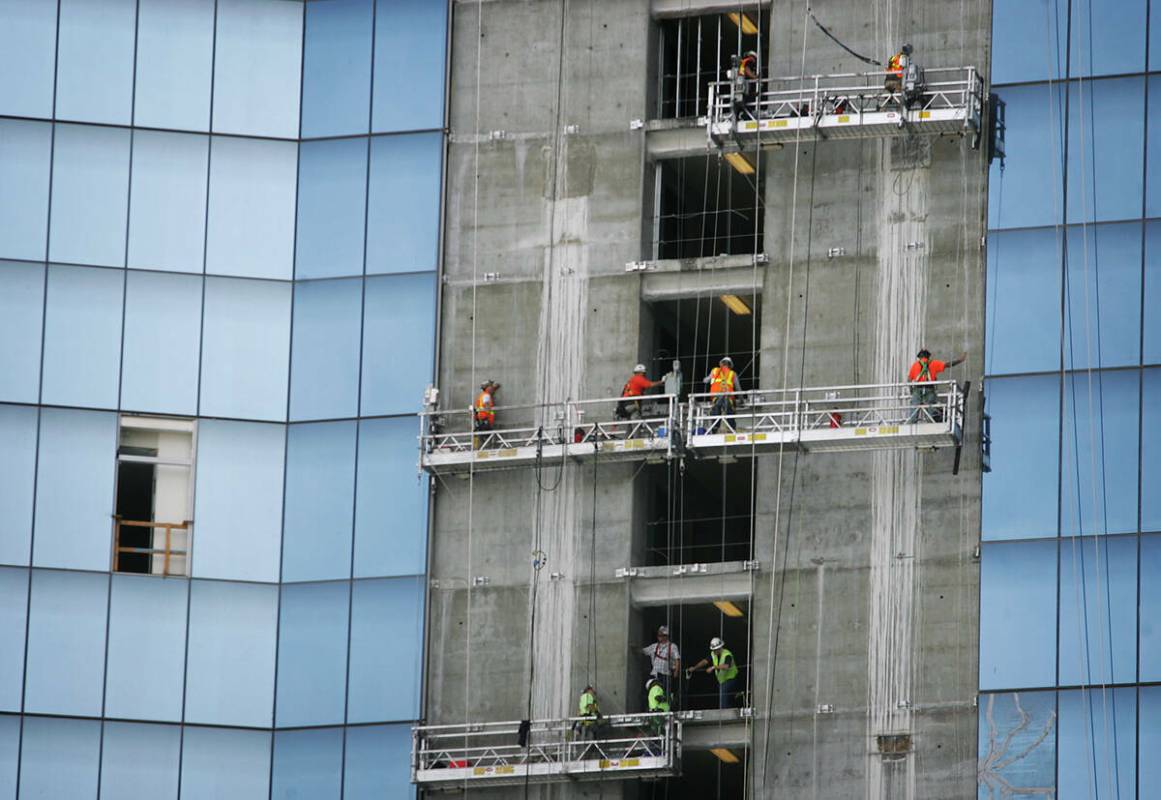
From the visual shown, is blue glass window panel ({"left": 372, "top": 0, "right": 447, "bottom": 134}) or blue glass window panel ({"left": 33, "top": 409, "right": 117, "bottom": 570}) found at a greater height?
blue glass window panel ({"left": 372, "top": 0, "right": 447, "bottom": 134})

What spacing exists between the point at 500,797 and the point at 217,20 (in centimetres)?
2137

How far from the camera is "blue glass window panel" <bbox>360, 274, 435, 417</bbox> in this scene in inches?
2532

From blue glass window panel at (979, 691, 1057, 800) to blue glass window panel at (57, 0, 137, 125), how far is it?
26.5 m

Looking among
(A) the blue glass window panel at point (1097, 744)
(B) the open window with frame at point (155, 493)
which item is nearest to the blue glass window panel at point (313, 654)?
(B) the open window with frame at point (155, 493)

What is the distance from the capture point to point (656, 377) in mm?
64688

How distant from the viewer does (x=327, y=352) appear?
65.1 m

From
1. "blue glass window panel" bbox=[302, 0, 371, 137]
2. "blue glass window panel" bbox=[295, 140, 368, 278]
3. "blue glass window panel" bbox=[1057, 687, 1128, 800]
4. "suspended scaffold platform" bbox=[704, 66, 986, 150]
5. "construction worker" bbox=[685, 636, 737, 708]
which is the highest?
"blue glass window panel" bbox=[302, 0, 371, 137]

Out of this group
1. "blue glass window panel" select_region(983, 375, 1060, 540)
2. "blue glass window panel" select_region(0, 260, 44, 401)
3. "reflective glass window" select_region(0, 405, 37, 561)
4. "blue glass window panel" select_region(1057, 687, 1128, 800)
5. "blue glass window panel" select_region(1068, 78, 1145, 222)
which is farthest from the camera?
"blue glass window panel" select_region(0, 260, 44, 401)

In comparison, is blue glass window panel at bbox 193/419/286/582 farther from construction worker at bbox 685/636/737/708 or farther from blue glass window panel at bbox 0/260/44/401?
construction worker at bbox 685/636/737/708

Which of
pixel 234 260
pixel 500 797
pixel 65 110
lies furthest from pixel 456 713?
pixel 65 110

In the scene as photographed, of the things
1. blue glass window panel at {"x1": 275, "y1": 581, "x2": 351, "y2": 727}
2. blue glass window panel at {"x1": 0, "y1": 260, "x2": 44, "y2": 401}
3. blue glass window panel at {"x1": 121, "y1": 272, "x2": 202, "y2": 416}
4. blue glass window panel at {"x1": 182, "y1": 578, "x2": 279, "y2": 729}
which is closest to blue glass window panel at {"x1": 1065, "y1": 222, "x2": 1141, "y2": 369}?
blue glass window panel at {"x1": 275, "y1": 581, "x2": 351, "y2": 727}

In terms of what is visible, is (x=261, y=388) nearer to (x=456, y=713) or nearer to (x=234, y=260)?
(x=234, y=260)

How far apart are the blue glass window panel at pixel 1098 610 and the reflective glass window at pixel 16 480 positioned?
2497cm

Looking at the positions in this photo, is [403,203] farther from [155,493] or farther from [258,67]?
[155,493]
